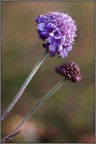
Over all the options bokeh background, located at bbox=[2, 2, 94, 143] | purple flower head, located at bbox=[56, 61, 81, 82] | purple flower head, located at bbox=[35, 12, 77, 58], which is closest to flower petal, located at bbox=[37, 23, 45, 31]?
purple flower head, located at bbox=[35, 12, 77, 58]

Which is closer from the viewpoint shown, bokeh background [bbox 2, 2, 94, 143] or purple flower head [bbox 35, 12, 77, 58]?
purple flower head [bbox 35, 12, 77, 58]

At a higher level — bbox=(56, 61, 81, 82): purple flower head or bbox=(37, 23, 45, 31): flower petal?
bbox=(37, 23, 45, 31): flower petal

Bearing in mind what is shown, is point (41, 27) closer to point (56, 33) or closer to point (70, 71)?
point (56, 33)

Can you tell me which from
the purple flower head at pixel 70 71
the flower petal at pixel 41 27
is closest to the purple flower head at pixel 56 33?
the flower petal at pixel 41 27

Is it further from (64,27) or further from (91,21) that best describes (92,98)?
(64,27)

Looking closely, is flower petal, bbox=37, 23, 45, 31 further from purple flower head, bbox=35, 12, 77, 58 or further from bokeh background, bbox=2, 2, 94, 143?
bokeh background, bbox=2, 2, 94, 143

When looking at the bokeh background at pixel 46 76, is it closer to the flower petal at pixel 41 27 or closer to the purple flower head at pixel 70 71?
the purple flower head at pixel 70 71

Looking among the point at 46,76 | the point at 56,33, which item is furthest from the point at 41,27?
the point at 46,76
